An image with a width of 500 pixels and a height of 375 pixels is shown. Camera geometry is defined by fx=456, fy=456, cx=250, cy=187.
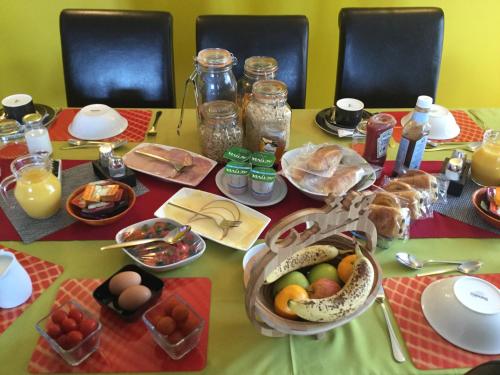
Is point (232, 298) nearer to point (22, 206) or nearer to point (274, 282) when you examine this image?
point (274, 282)

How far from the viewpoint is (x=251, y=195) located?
113 centimetres

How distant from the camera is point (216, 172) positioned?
4.04 ft

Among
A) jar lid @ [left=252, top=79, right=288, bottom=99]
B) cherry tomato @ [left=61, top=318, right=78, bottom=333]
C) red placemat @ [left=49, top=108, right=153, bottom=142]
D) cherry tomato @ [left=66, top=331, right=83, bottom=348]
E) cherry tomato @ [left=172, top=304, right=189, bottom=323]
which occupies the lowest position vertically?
cherry tomato @ [left=66, top=331, right=83, bottom=348]

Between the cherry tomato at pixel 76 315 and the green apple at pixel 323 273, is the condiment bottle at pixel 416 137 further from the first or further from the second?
the cherry tomato at pixel 76 315

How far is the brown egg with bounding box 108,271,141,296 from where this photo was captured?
2.72ft

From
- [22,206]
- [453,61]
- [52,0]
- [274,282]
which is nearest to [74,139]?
[22,206]

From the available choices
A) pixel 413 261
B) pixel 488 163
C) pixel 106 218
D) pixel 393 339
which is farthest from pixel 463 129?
pixel 106 218

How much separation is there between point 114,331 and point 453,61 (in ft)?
6.91

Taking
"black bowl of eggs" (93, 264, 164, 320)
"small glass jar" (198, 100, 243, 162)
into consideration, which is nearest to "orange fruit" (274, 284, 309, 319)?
"black bowl of eggs" (93, 264, 164, 320)

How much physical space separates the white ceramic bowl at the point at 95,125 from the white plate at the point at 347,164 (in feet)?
1.75

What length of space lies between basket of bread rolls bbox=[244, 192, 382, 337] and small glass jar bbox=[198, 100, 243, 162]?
50cm

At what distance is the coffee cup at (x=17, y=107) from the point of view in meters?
1.33

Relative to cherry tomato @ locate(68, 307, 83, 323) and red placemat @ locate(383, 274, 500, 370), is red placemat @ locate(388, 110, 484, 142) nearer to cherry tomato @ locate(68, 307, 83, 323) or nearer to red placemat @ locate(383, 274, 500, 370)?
red placemat @ locate(383, 274, 500, 370)

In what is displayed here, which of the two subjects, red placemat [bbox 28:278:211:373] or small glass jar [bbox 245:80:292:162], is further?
small glass jar [bbox 245:80:292:162]
